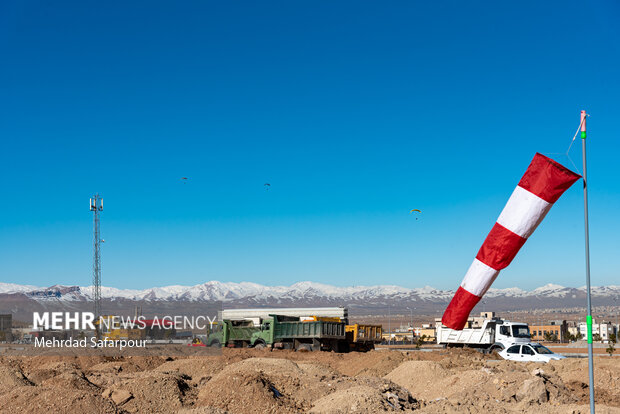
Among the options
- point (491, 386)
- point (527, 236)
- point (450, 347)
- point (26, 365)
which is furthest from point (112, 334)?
point (527, 236)

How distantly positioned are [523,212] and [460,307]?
9.01ft

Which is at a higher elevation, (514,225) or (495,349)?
(514,225)

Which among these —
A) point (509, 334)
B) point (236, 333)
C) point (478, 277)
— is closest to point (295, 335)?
point (236, 333)

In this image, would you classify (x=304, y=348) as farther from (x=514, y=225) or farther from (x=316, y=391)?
(x=514, y=225)

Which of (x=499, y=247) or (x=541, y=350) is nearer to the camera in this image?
(x=499, y=247)

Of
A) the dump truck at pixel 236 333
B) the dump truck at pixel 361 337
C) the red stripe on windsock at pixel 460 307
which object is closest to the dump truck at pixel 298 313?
the dump truck at pixel 361 337

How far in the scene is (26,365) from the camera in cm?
3197

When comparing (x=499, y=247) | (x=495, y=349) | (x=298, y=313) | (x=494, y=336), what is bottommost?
(x=495, y=349)

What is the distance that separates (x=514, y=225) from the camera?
12008mm

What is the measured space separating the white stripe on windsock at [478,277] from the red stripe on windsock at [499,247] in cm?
11

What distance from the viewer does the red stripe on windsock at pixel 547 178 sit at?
11172 millimetres

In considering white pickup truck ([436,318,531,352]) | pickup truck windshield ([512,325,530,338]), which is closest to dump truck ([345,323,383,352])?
white pickup truck ([436,318,531,352])

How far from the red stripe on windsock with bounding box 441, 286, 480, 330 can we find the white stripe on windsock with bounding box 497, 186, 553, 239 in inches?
75.8

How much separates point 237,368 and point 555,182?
16864 mm
